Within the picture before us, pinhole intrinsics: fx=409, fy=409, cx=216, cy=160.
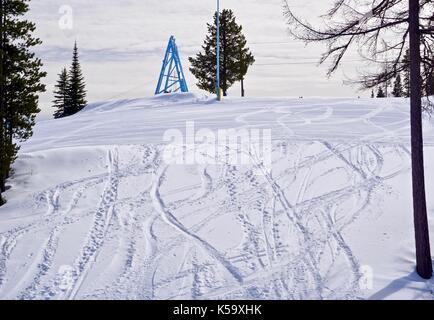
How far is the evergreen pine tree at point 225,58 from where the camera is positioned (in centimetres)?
3984

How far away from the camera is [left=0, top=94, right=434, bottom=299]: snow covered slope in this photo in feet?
28.5

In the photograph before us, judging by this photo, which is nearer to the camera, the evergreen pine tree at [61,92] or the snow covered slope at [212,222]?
Answer: the snow covered slope at [212,222]

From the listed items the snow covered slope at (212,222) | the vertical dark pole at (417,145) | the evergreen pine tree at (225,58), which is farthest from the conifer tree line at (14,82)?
the evergreen pine tree at (225,58)

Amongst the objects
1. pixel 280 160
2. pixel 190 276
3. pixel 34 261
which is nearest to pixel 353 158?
pixel 280 160

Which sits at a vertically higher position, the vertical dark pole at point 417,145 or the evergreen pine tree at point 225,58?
the evergreen pine tree at point 225,58

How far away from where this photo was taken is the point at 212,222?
11.1 metres

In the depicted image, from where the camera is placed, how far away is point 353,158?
1534cm

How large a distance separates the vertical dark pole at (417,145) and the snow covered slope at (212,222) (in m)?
0.52

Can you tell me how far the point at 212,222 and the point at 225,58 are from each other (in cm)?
3102

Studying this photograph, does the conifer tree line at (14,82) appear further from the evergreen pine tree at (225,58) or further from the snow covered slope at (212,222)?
the evergreen pine tree at (225,58)

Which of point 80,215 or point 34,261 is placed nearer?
point 34,261

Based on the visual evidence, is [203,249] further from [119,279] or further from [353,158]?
[353,158]
